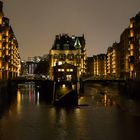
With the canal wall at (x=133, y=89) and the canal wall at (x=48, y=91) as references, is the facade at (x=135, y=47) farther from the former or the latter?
the canal wall at (x=48, y=91)

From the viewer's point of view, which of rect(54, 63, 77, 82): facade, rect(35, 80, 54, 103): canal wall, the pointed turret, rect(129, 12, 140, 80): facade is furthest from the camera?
the pointed turret

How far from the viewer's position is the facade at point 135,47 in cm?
Result: 11256

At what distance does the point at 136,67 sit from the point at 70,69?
34.4m

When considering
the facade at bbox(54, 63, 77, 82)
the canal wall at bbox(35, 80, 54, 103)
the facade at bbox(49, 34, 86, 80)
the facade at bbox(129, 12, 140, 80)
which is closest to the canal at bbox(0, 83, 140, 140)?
the canal wall at bbox(35, 80, 54, 103)

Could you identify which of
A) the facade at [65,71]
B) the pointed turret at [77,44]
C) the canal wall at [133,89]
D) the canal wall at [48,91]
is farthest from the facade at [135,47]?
the pointed turret at [77,44]

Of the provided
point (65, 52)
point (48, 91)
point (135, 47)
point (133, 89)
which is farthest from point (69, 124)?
point (65, 52)

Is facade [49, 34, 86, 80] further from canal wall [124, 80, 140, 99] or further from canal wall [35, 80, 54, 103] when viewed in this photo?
canal wall [124, 80, 140, 99]

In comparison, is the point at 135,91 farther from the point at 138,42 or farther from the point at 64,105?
the point at 64,105

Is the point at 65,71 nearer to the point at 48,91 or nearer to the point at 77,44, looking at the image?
the point at 48,91

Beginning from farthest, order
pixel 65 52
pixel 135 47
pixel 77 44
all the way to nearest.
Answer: pixel 77 44, pixel 65 52, pixel 135 47

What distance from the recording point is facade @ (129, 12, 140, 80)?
369 feet

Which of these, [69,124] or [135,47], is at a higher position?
[135,47]

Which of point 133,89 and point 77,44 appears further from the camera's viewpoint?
point 77,44

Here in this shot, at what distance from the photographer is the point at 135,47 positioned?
11788 centimetres
